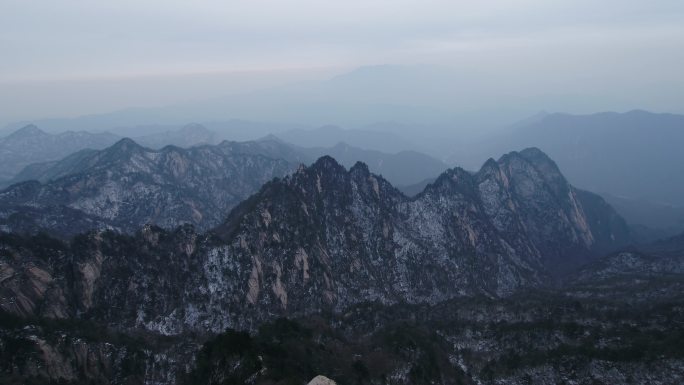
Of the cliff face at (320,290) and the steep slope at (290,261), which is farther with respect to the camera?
the steep slope at (290,261)

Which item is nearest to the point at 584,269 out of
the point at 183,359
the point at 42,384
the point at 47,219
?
the point at 183,359

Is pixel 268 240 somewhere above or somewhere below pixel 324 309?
above

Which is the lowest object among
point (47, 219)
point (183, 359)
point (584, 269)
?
point (584, 269)

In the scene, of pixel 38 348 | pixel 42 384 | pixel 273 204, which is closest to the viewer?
pixel 42 384

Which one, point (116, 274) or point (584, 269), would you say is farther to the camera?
point (584, 269)

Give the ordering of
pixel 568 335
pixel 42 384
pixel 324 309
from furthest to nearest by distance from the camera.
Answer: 1. pixel 324 309
2. pixel 568 335
3. pixel 42 384

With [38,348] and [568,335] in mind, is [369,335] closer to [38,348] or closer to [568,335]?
[568,335]

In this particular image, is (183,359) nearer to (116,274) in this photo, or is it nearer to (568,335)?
(116,274)

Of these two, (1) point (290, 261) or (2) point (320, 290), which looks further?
(1) point (290, 261)

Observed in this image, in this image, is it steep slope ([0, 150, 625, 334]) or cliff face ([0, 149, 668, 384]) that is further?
steep slope ([0, 150, 625, 334])

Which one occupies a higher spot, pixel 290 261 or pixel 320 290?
pixel 290 261
